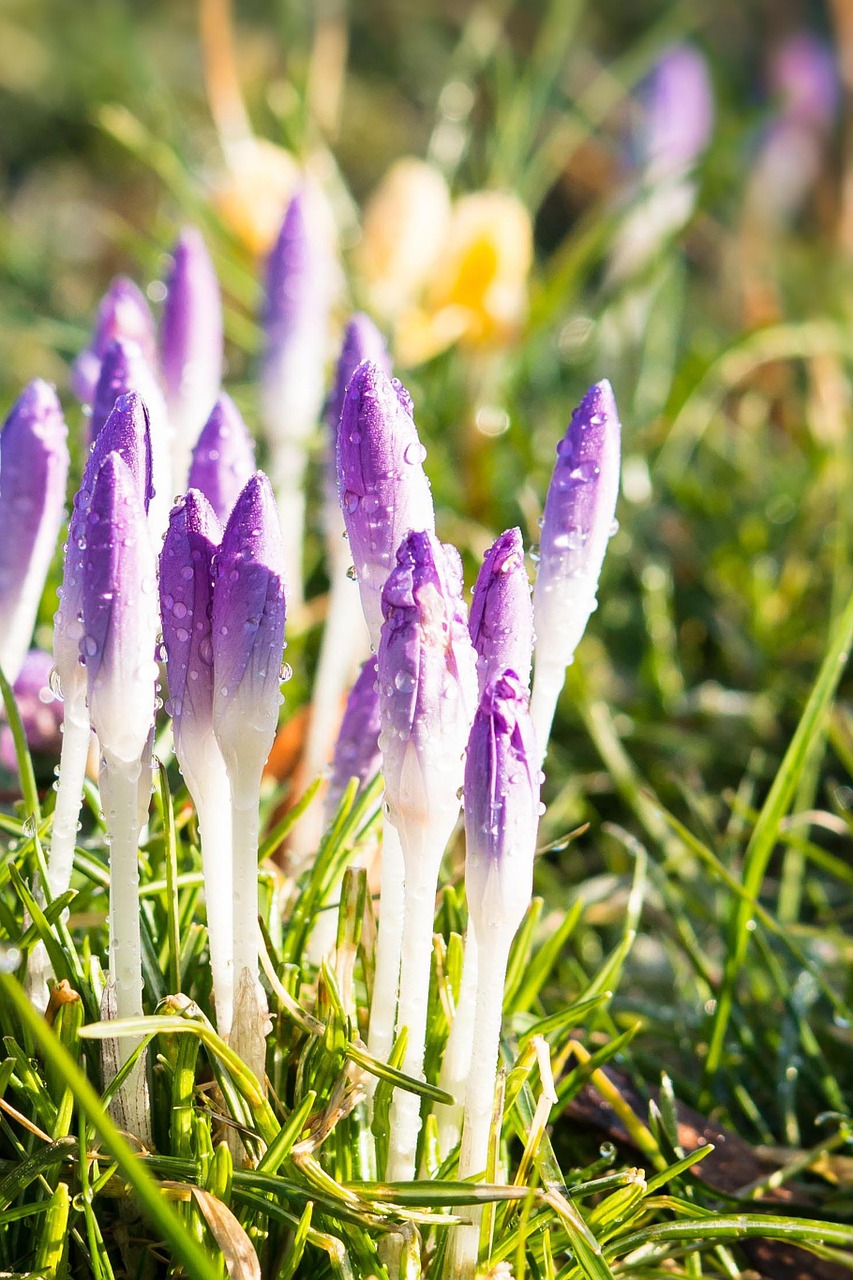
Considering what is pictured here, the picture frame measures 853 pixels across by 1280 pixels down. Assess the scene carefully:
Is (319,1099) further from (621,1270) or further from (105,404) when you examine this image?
(105,404)

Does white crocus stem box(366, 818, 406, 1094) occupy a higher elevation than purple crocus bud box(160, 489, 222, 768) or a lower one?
lower

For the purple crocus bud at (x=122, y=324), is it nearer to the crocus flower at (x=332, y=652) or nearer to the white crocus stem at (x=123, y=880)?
the crocus flower at (x=332, y=652)

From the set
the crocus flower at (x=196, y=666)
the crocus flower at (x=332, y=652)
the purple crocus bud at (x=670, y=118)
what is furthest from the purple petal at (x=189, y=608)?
the purple crocus bud at (x=670, y=118)

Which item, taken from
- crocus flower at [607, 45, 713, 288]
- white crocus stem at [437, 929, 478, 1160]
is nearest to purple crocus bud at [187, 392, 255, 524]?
white crocus stem at [437, 929, 478, 1160]

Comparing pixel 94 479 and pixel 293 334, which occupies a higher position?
pixel 293 334

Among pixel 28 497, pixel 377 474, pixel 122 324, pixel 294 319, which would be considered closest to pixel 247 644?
pixel 377 474

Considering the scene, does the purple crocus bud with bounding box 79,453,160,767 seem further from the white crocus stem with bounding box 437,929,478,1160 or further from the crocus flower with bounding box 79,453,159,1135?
the white crocus stem with bounding box 437,929,478,1160

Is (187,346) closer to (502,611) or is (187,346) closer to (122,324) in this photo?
(122,324)
